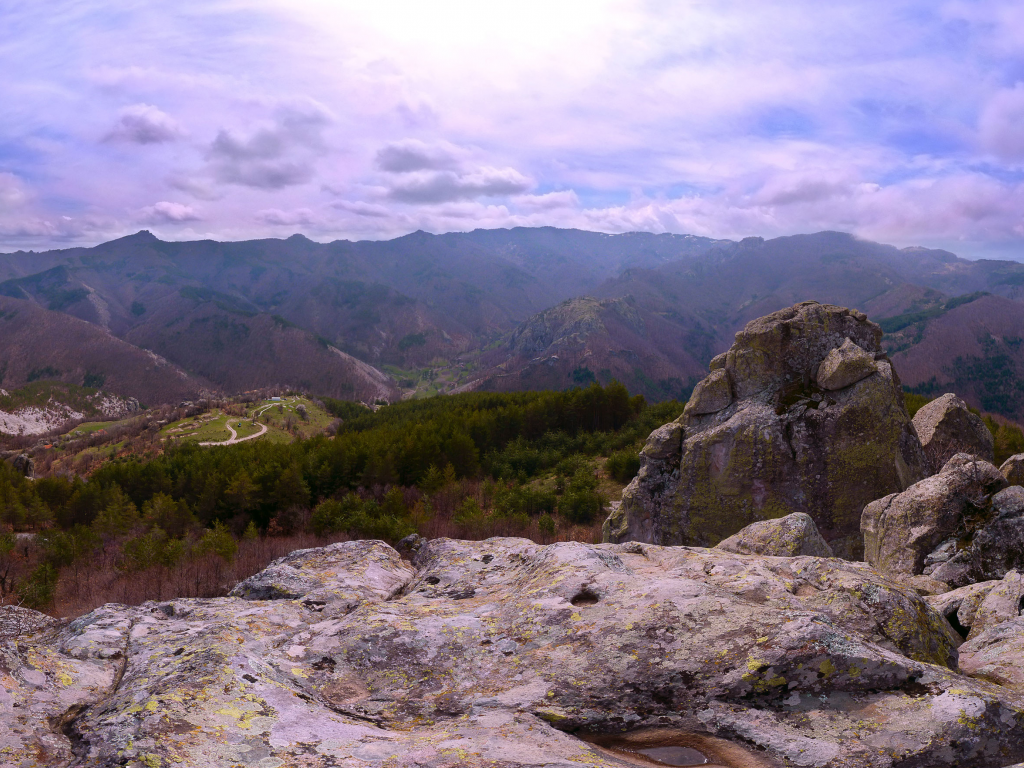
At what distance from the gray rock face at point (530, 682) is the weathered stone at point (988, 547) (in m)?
6.23

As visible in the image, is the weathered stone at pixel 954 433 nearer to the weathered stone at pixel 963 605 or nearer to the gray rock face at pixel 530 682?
the weathered stone at pixel 963 605

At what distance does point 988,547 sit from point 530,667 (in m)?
14.6

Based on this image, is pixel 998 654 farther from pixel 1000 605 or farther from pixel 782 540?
pixel 782 540

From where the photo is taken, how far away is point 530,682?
24.6ft

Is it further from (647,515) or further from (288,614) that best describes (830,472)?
(288,614)

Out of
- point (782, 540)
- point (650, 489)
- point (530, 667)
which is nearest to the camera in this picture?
point (530, 667)

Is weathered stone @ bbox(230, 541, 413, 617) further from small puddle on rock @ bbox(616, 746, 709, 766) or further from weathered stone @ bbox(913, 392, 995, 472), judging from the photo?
weathered stone @ bbox(913, 392, 995, 472)

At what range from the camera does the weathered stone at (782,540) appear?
14914mm

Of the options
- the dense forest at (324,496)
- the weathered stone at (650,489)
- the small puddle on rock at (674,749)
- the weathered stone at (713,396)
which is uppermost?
the weathered stone at (713,396)

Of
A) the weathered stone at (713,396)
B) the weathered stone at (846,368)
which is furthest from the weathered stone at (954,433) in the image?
the weathered stone at (713,396)

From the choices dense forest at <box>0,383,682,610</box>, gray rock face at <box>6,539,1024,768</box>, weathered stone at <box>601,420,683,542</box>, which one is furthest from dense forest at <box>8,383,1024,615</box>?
gray rock face at <box>6,539,1024,768</box>

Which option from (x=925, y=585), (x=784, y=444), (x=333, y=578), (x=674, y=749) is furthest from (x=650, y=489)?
(x=674, y=749)

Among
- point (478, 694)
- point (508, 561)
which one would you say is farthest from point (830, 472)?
point (478, 694)

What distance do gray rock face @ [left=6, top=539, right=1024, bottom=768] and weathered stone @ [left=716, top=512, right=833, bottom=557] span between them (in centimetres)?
476
